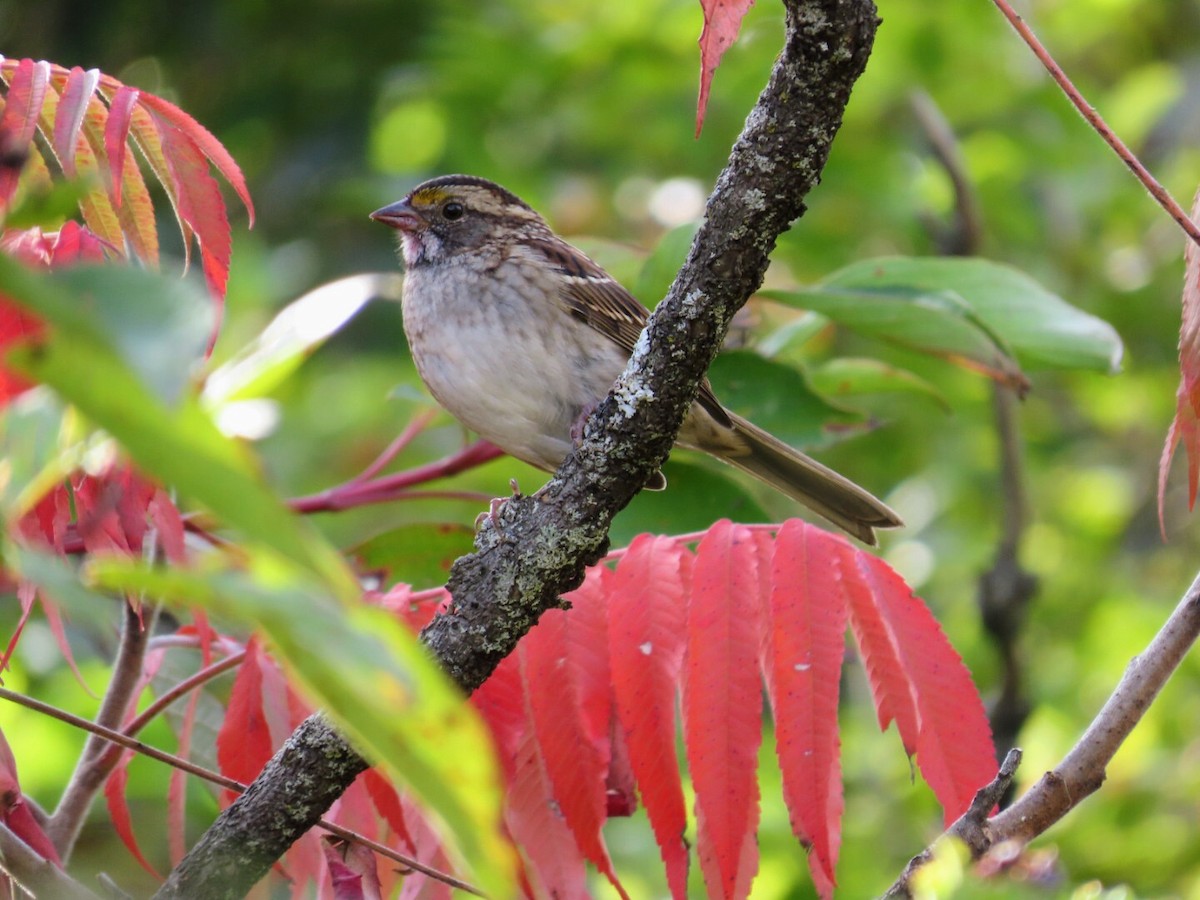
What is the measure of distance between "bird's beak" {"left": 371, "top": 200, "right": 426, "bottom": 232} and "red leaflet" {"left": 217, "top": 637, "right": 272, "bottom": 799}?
1938 mm

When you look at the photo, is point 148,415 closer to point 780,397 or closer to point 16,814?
point 16,814

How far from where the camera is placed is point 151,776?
149 inches

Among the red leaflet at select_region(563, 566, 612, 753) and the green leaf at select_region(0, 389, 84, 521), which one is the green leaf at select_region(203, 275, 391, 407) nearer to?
the red leaflet at select_region(563, 566, 612, 753)

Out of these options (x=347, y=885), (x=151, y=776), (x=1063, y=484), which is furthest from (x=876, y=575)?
(x=1063, y=484)

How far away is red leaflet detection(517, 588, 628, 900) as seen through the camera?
187 cm

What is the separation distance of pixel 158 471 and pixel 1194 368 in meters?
1.28

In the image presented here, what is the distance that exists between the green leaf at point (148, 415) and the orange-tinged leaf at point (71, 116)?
1.02 meters

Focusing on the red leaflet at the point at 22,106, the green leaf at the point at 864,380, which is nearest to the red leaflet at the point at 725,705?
the red leaflet at the point at 22,106

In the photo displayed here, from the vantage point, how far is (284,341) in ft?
6.12

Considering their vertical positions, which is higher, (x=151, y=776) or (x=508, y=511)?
(x=508, y=511)

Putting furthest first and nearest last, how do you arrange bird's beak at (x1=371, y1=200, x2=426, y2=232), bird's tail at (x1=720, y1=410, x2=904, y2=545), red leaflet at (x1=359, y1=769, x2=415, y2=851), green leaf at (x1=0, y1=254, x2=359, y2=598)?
bird's beak at (x1=371, y1=200, x2=426, y2=232) < bird's tail at (x1=720, y1=410, x2=904, y2=545) < red leaflet at (x1=359, y1=769, x2=415, y2=851) < green leaf at (x1=0, y1=254, x2=359, y2=598)

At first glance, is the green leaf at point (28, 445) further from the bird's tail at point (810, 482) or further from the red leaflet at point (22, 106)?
the bird's tail at point (810, 482)

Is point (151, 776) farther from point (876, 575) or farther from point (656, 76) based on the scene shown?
point (656, 76)

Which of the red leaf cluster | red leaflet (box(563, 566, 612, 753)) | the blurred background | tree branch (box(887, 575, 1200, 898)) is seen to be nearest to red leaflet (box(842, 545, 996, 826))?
the red leaf cluster
